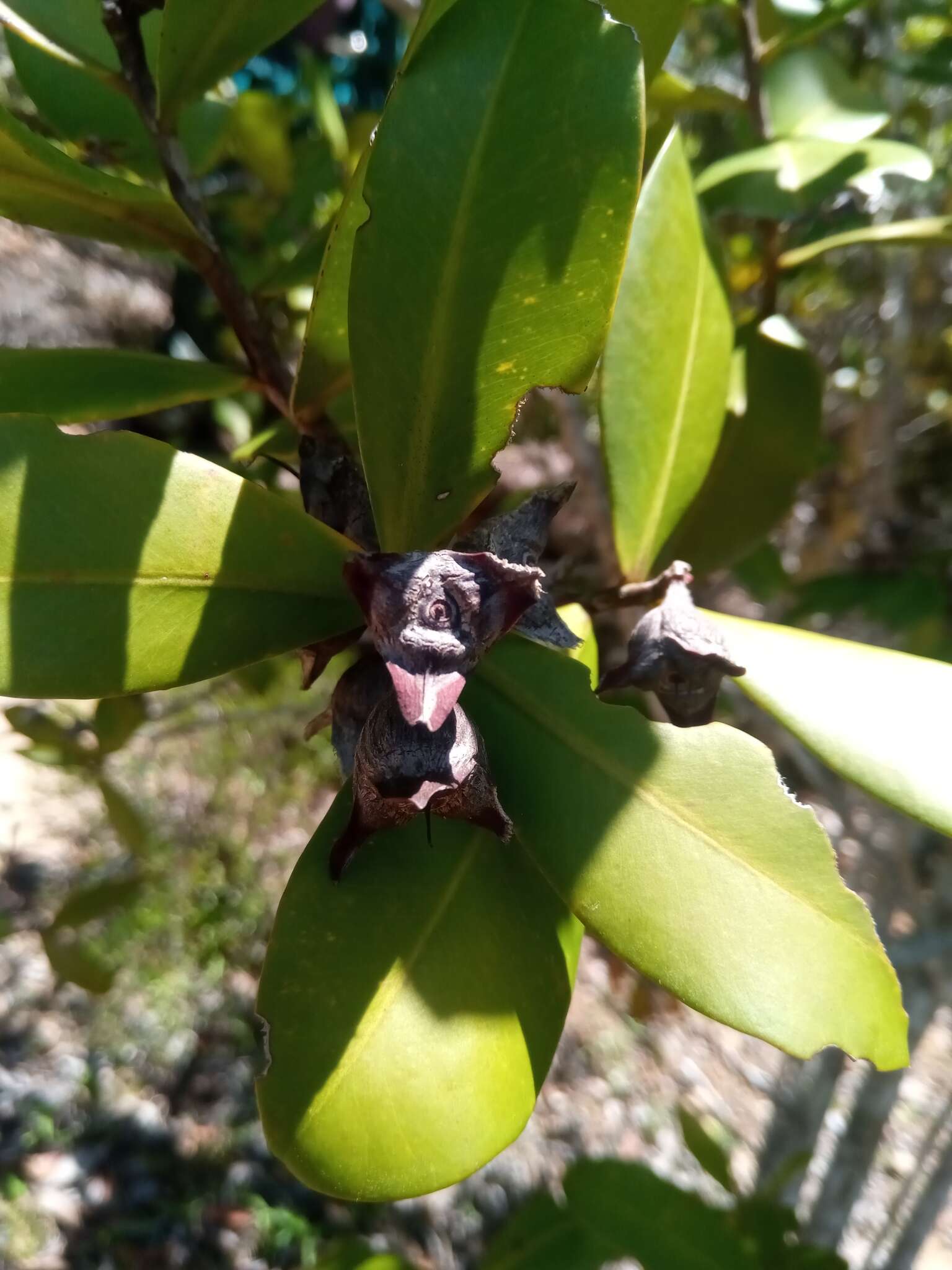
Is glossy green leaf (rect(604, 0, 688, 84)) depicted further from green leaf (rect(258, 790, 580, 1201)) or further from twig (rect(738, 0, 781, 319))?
green leaf (rect(258, 790, 580, 1201))

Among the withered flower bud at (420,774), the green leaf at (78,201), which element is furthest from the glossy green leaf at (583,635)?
the green leaf at (78,201)

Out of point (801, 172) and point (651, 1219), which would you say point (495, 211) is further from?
point (651, 1219)

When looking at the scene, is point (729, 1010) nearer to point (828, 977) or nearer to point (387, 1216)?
point (828, 977)

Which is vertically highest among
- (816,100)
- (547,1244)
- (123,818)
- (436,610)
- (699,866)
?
(816,100)

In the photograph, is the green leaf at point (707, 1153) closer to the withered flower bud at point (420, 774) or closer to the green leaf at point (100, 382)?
the withered flower bud at point (420, 774)

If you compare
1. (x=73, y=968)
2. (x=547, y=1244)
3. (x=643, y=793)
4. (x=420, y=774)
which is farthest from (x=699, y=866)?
(x=73, y=968)

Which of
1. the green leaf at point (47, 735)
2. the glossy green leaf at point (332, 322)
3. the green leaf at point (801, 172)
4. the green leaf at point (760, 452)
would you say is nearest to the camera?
the glossy green leaf at point (332, 322)

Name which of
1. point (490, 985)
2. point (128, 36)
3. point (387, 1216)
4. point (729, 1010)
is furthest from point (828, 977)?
point (387, 1216)
